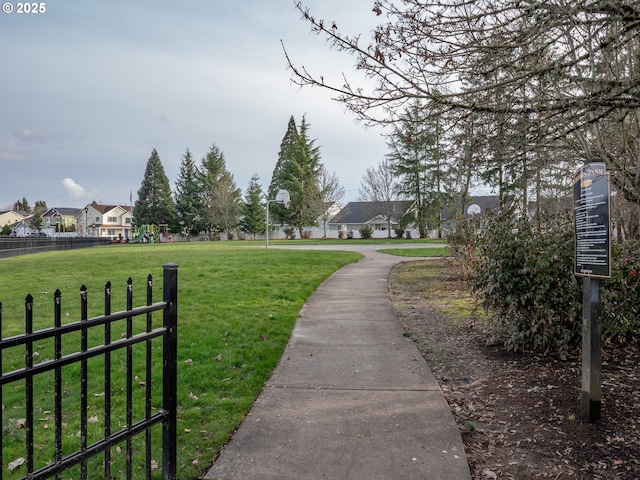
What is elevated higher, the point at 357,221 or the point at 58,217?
the point at 58,217

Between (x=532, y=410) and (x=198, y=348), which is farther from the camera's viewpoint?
(x=198, y=348)

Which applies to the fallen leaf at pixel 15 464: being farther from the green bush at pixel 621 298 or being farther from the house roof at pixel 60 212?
the house roof at pixel 60 212

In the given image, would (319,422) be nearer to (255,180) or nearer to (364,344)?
(364,344)

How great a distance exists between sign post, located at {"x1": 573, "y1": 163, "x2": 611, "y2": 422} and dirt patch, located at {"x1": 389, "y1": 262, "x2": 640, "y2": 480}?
28cm

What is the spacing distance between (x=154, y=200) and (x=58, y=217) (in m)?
50.2

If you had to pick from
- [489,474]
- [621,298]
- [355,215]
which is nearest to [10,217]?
[355,215]

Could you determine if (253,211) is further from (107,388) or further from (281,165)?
(107,388)

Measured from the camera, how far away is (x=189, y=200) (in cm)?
5728

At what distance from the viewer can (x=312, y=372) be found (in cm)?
489

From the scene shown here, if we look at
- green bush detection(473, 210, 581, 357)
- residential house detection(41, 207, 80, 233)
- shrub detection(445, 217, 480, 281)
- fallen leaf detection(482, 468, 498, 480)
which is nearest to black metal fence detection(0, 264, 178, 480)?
fallen leaf detection(482, 468, 498, 480)

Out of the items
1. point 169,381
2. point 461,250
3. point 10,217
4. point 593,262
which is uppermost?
point 10,217

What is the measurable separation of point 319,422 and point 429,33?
3458 mm

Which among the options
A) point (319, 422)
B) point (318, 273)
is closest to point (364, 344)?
point (319, 422)

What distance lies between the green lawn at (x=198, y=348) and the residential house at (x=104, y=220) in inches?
2995
